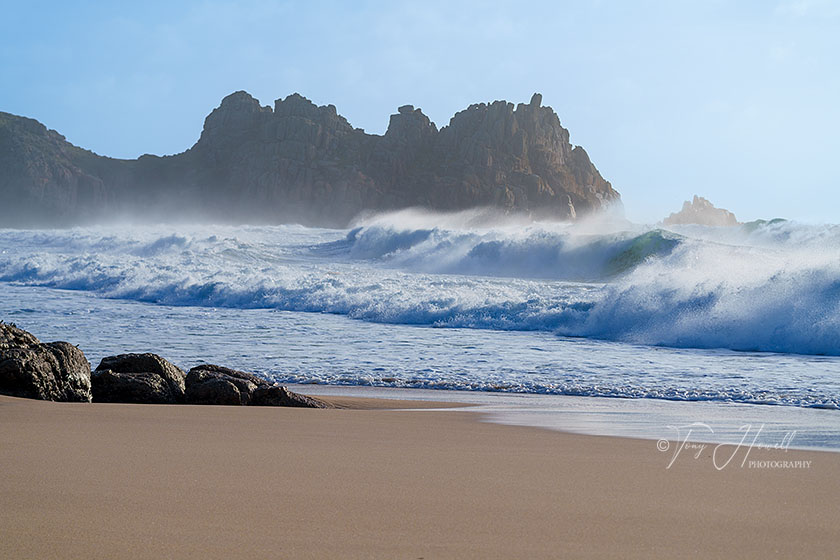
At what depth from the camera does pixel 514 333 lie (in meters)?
12.2

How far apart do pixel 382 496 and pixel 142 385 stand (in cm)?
352

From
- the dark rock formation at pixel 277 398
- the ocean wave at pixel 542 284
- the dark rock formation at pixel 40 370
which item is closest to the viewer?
the dark rock formation at pixel 40 370

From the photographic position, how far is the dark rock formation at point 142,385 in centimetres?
552

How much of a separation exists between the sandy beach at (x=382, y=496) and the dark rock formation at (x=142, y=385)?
144 cm

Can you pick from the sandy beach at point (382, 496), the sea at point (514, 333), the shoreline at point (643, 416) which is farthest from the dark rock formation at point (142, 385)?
the sea at point (514, 333)

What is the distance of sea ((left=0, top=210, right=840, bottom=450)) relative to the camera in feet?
21.4

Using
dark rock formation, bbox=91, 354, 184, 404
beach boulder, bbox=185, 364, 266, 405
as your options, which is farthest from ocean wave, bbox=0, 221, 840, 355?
dark rock formation, bbox=91, 354, 184, 404

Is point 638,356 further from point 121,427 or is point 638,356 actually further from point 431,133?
point 431,133

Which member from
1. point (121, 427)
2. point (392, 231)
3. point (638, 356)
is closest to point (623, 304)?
point (638, 356)

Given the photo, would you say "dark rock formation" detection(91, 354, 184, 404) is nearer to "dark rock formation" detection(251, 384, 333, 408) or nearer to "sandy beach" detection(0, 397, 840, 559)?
"dark rock formation" detection(251, 384, 333, 408)

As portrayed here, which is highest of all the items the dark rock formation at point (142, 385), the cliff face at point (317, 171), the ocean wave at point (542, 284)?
the cliff face at point (317, 171)

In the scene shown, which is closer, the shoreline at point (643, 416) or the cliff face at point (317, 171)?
the shoreline at point (643, 416)

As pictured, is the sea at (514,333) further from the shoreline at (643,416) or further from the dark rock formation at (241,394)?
the dark rock formation at (241,394)

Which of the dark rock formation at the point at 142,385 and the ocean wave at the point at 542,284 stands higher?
the ocean wave at the point at 542,284
